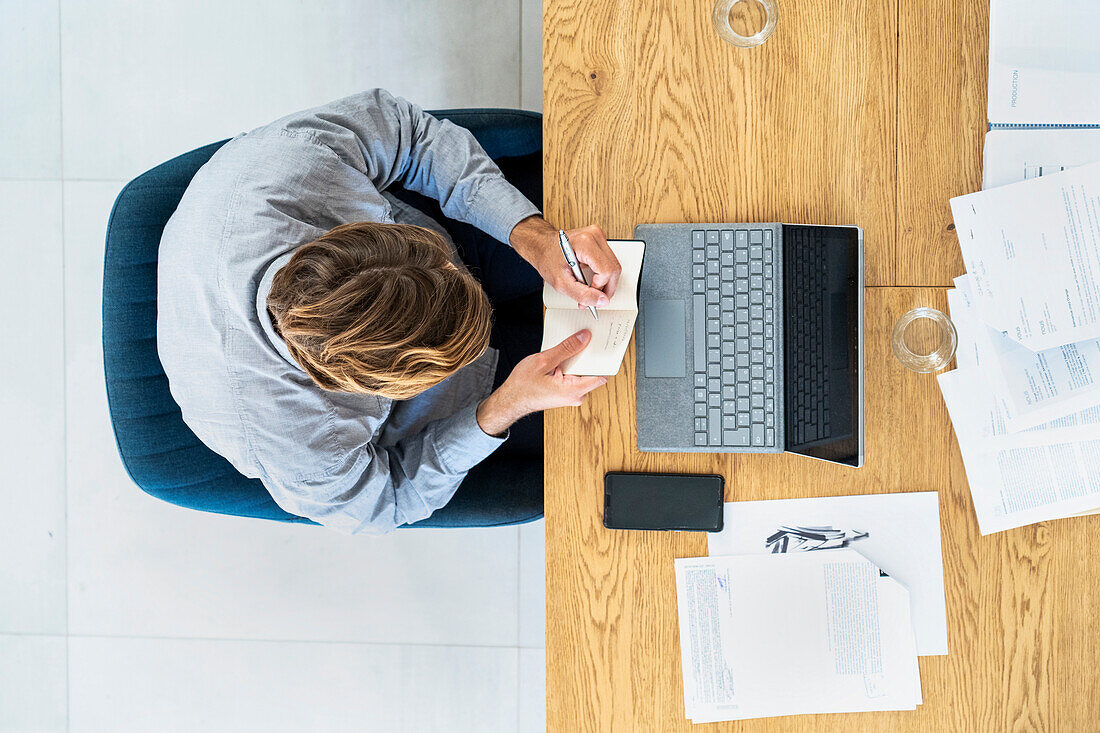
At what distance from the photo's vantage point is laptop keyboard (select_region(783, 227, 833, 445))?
0.97 metres

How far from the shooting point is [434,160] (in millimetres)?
1074

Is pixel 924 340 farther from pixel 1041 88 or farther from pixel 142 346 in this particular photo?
pixel 142 346

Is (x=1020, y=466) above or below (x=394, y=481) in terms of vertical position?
above

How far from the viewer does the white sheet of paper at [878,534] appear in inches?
38.7

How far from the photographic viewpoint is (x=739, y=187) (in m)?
1.00

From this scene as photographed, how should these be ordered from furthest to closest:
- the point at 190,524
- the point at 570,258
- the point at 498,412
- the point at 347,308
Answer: the point at 190,524, the point at 498,412, the point at 570,258, the point at 347,308

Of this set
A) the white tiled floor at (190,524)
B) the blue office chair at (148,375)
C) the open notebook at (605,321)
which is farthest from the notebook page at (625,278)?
the white tiled floor at (190,524)

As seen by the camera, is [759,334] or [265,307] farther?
[759,334]

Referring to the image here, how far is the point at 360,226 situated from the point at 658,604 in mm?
650

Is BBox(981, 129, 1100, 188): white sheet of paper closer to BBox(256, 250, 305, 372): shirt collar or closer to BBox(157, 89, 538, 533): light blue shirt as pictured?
BBox(157, 89, 538, 533): light blue shirt

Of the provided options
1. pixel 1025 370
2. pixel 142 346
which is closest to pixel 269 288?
pixel 142 346

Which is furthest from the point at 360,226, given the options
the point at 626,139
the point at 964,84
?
the point at 964,84

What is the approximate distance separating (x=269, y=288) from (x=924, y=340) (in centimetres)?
87

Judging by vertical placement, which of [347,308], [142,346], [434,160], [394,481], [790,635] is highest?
[434,160]
